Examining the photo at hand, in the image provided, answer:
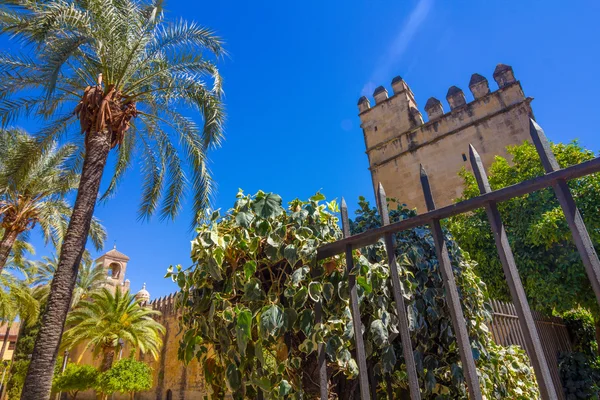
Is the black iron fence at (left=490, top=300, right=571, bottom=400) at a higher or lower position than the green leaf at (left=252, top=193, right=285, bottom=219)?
lower

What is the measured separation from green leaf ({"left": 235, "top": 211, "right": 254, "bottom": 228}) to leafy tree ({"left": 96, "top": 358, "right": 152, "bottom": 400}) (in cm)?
1513

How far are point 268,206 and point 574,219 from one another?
1408 mm

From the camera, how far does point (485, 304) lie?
2.62 meters

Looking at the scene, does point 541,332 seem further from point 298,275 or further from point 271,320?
point 271,320

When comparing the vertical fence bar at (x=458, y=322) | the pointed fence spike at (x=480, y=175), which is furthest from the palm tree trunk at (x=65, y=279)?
the pointed fence spike at (x=480, y=175)

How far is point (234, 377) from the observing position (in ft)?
6.04

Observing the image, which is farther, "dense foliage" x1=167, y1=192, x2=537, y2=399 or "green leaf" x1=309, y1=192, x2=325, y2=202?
"green leaf" x1=309, y1=192, x2=325, y2=202

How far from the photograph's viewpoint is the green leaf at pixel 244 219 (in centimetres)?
202

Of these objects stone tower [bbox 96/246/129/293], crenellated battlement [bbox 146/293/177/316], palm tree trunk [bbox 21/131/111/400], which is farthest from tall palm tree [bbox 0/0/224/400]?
stone tower [bbox 96/246/129/293]

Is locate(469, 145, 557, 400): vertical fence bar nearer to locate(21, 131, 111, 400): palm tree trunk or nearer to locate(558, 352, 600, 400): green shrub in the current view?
locate(21, 131, 111, 400): palm tree trunk

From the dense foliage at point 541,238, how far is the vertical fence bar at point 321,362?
707 cm

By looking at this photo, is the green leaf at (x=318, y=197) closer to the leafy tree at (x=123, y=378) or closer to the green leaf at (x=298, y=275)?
the green leaf at (x=298, y=275)

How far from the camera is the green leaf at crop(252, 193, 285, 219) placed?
2.06m

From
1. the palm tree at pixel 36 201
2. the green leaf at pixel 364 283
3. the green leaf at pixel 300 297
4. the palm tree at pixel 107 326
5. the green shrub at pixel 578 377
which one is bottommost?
the green shrub at pixel 578 377
